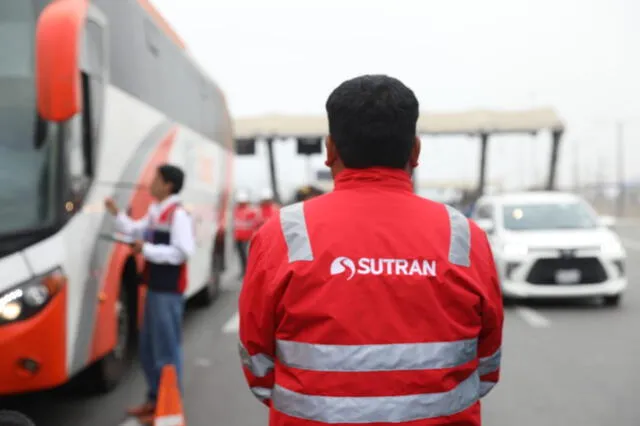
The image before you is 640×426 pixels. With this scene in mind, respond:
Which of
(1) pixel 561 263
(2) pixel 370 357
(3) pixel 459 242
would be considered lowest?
(1) pixel 561 263

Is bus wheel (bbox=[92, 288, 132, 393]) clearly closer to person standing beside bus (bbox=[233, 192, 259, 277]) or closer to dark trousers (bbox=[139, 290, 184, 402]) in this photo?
dark trousers (bbox=[139, 290, 184, 402])

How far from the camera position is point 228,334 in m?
10.5

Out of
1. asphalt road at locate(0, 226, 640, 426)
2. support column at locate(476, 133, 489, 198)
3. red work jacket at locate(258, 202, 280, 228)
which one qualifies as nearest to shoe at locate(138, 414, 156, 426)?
asphalt road at locate(0, 226, 640, 426)

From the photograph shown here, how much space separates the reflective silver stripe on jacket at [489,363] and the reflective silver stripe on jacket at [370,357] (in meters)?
0.32

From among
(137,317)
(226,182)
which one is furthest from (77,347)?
(226,182)

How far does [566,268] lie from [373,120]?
34.2 feet

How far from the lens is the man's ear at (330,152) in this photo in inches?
91.8

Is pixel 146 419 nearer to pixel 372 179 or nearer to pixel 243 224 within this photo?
pixel 372 179

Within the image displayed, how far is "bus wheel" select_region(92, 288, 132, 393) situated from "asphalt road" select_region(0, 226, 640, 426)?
0.40 feet

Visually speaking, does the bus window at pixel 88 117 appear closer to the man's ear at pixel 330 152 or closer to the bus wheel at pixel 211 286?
the man's ear at pixel 330 152

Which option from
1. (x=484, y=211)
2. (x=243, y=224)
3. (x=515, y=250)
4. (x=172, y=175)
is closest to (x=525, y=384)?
(x=172, y=175)

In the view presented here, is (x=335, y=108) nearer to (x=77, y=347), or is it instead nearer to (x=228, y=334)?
(x=77, y=347)

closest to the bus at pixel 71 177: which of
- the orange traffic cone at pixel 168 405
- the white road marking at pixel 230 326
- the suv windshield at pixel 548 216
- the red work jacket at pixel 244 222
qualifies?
the orange traffic cone at pixel 168 405

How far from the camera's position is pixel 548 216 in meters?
13.4
